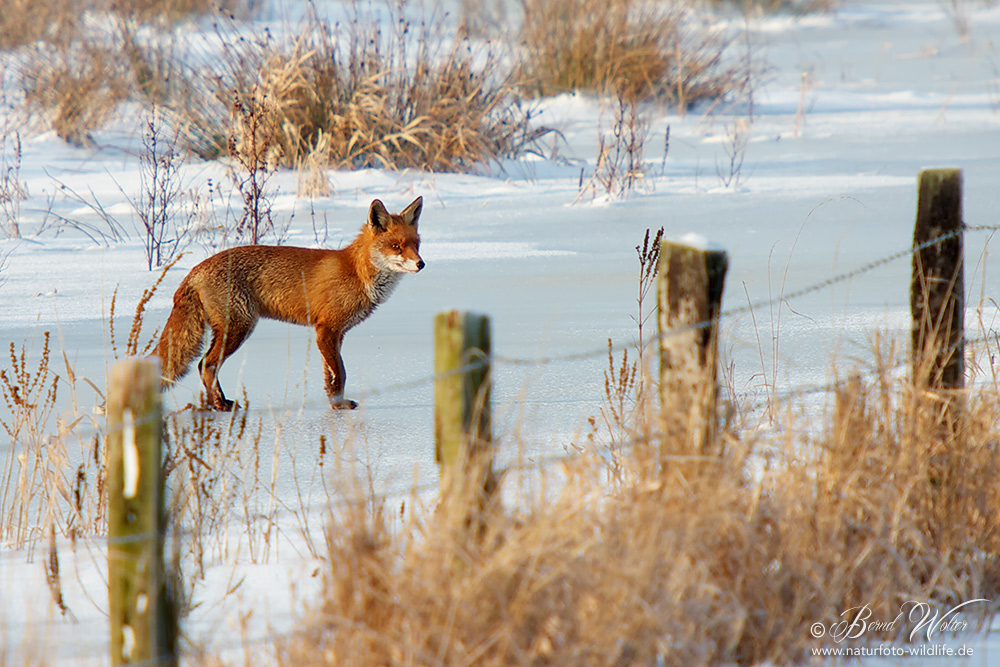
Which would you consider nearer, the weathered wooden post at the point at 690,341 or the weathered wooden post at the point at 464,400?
the weathered wooden post at the point at 464,400

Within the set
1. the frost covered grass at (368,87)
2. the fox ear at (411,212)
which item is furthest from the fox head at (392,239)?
the frost covered grass at (368,87)

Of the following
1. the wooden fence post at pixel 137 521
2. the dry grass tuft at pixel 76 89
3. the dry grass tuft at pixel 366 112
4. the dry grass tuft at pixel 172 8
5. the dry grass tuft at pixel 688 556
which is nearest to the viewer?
the wooden fence post at pixel 137 521

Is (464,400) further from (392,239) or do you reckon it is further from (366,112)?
(366,112)

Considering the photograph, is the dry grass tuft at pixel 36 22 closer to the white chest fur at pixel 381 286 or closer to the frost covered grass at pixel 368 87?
the frost covered grass at pixel 368 87

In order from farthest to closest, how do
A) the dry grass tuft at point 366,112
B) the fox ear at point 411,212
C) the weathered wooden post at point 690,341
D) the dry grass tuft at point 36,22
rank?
the dry grass tuft at point 36,22
the dry grass tuft at point 366,112
the fox ear at point 411,212
the weathered wooden post at point 690,341

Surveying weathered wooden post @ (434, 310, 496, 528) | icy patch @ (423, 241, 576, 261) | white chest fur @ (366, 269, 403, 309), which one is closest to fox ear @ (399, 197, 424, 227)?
white chest fur @ (366, 269, 403, 309)

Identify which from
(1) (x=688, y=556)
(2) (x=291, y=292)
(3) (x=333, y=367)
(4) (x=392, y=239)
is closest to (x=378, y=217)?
(4) (x=392, y=239)

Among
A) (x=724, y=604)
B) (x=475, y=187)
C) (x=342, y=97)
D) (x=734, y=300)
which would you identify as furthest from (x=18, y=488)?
(x=342, y=97)

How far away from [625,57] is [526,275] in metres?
7.18

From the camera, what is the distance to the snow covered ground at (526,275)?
3377mm

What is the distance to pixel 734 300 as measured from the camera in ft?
21.1

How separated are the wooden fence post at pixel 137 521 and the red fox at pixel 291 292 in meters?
2.64

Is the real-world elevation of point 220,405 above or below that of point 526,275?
below

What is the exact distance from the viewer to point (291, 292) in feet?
16.9
